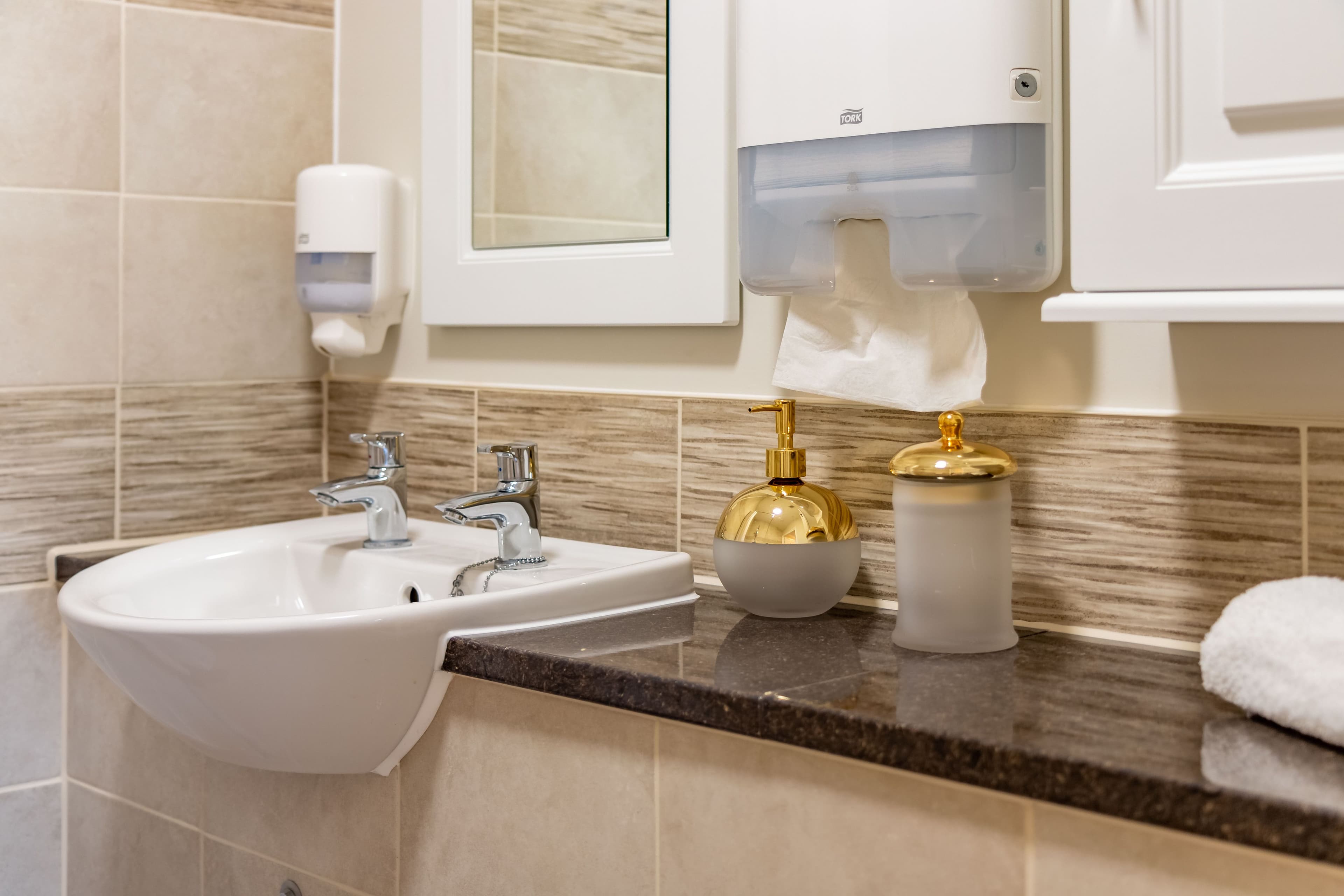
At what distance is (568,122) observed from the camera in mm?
1410

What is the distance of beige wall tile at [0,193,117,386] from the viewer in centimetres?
147

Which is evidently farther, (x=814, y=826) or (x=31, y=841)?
(x=31, y=841)

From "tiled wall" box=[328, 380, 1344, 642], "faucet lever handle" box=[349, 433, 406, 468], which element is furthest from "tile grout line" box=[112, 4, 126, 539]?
"tiled wall" box=[328, 380, 1344, 642]

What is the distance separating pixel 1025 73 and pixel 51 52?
117 centimetres

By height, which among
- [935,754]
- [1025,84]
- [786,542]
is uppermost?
[1025,84]

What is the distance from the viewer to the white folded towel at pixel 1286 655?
734 mm

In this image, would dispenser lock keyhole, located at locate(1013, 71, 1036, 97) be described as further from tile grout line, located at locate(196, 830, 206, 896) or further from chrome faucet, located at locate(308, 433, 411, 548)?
tile grout line, located at locate(196, 830, 206, 896)

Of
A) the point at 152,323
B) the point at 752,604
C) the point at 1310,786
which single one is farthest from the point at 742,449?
the point at 152,323

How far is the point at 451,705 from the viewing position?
1072 mm

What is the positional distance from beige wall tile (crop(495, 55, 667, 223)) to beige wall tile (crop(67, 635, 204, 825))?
75cm

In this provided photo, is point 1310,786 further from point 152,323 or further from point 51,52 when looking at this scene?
point 51,52

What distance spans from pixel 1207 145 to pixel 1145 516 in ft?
1.10

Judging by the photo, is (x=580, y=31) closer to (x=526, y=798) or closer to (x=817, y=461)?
(x=817, y=461)

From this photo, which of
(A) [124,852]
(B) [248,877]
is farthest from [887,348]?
(A) [124,852]
